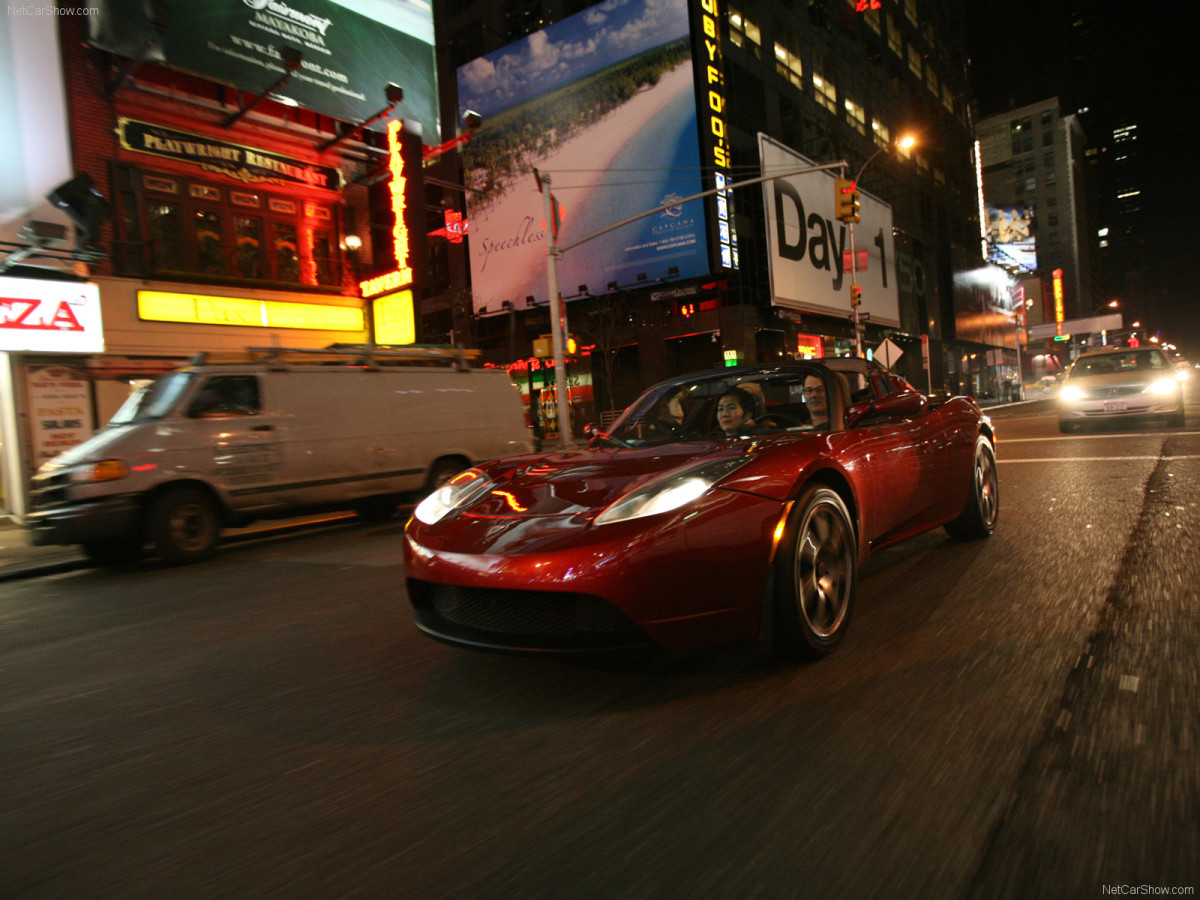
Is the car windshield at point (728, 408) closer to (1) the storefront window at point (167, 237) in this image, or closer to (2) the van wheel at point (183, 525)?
(2) the van wheel at point (183, 525)

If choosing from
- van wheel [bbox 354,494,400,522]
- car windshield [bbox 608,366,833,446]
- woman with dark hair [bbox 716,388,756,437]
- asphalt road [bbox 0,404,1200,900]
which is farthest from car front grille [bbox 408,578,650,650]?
van wheel [bbox 354,494,400,522]

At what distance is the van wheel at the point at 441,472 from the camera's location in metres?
9.93

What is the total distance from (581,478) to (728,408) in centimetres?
142

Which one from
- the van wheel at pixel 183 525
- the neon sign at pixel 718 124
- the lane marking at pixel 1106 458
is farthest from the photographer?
the neon sign at pixel 718 124

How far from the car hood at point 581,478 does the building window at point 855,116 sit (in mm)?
43813

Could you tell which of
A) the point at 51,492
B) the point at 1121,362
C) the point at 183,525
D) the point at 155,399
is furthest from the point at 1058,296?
the point at 51,492

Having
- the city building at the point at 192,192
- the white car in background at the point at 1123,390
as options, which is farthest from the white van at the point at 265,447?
the white car in background at the point at 1123,390

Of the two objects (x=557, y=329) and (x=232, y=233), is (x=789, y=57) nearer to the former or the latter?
(x=557, y=329)

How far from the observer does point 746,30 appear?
3272 centimetres

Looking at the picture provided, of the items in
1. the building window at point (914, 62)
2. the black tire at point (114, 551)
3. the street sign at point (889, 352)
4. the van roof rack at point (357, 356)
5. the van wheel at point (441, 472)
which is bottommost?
the black tire at point (114, 551)

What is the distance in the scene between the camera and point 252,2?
16.2 metres

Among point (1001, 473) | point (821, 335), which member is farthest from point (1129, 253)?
point (1001, 473)

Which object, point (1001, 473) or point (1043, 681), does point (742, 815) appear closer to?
point (1043, 681)

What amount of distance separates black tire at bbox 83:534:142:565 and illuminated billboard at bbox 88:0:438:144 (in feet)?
37.5
